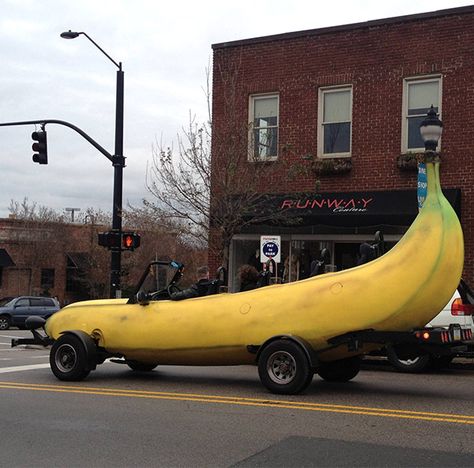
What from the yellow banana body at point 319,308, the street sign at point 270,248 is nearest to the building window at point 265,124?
the street sign at point 270,248

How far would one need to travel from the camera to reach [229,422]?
6.86 meters

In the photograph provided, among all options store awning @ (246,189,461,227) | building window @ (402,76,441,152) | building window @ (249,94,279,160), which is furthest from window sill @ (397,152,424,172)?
building window @ (249,94,279,160)

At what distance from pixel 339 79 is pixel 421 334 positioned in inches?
458

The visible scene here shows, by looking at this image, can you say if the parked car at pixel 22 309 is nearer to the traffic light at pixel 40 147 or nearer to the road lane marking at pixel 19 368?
the traffic light at pixel 40 147

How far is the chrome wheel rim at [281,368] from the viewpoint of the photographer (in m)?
8.30

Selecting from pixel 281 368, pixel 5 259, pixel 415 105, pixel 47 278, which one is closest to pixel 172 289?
pixel 281 368

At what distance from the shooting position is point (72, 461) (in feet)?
18.0

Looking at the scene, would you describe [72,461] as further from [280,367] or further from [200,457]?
[280,367]

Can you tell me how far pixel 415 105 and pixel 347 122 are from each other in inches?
73.2

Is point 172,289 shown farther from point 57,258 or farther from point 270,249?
point 57,258

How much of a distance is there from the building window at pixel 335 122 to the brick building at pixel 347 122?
0.09 ft

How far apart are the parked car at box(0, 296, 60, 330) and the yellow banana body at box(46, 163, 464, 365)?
58.3ft

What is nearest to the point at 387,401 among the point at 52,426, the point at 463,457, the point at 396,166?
the point at 463,457

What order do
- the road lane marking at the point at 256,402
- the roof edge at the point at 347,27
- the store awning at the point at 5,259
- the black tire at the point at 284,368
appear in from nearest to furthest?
the road lane marking at the point at 256,402 → the black tire at the point at 284,368 → the roof edge at the point at 347,27 → the store awning at the point at 5,259
